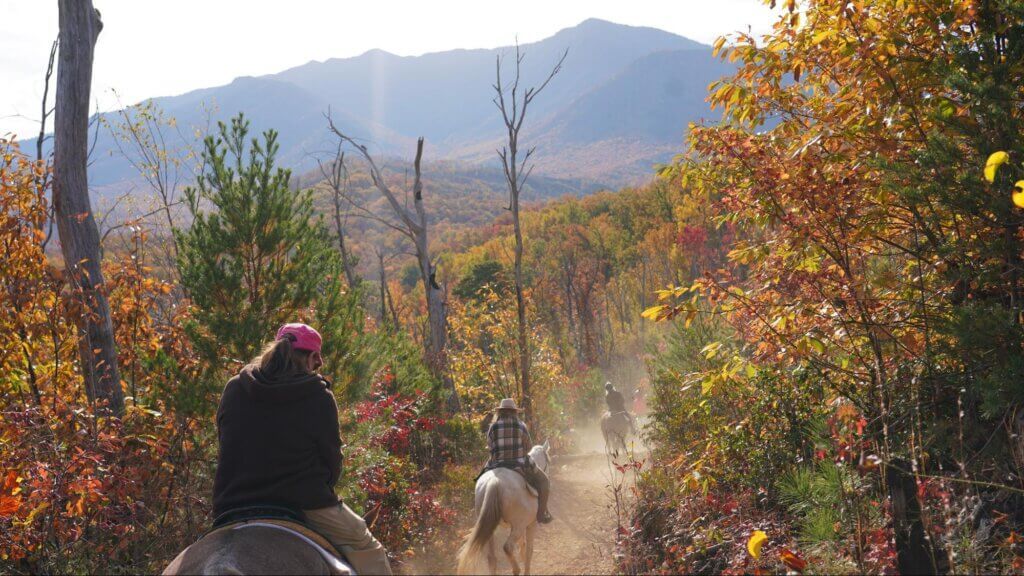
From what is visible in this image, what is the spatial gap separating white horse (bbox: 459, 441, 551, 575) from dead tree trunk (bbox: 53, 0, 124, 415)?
4.23 metres

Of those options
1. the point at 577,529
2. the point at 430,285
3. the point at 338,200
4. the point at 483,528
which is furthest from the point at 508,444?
the point at 338,200

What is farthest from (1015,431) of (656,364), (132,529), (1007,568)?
(656,364)

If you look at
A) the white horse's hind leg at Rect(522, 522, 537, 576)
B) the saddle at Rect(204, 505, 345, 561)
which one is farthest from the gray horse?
the white horse's hind leg at Rect(522, 522, 537, 576)

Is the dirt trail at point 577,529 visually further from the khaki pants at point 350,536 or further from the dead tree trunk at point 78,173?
the dead tree trunk at point 78,173

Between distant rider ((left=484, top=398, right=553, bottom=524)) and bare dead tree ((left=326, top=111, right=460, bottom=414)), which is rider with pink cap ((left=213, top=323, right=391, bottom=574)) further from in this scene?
bare dead tree ((left=326, top=111, right=460, bottom=414))

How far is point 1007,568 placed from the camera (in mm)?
3914

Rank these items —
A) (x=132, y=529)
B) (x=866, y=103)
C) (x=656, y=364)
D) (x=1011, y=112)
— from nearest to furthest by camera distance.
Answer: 1. (x=1011, y=112)
2. (x=866, y=103)
3. (x=132, y=529)
4. (x=656, y=364)

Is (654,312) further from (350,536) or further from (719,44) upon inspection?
(350,536)

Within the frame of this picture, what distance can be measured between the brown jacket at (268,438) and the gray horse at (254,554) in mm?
230

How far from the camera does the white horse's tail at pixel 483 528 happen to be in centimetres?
707

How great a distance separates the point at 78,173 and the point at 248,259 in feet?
7.24

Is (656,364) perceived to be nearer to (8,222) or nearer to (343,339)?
(343,339)

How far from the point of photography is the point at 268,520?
3.76 m

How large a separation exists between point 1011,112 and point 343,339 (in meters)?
7.54
